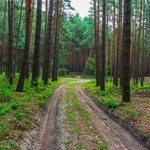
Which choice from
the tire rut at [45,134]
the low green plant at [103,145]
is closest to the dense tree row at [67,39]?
the tire rut at [45,134]

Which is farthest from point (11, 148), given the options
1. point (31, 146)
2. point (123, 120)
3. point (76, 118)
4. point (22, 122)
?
point (123, 120)

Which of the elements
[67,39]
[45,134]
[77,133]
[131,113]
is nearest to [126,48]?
[131,113]

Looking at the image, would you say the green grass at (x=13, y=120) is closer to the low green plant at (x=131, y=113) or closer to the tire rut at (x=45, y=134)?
the tire rut at (x=45, y=134)

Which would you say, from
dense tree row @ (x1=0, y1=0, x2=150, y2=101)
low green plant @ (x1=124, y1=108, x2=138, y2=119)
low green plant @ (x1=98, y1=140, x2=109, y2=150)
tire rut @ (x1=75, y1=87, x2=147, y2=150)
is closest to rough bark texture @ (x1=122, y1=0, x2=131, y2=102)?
dense tree row @ (x1=0, y1=0, x2=150, y2=101)

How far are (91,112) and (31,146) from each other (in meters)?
5.69

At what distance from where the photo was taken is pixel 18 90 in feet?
61.2

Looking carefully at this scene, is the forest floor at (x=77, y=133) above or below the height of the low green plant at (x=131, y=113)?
below

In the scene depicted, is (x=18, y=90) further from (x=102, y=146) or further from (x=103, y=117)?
(x=102, y=146)

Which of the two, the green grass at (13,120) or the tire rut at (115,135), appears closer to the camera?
the green grass at (13,120)

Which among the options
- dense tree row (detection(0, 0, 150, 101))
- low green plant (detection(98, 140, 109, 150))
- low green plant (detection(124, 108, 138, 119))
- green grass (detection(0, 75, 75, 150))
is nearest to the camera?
green grass (detection(0, 75, 75, 150))

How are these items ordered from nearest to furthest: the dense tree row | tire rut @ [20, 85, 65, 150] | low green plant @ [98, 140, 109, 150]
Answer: low green plant @ [98, 140, 109, 150], tire rut @ [20, 85, 65, 150], the dense tree row

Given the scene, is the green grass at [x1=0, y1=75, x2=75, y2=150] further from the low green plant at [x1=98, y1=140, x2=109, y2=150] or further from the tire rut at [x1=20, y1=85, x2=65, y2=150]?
the low green plant at [x1=98, y1=140, x2=109, y2=150]

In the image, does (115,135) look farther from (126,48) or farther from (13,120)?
(126,48)

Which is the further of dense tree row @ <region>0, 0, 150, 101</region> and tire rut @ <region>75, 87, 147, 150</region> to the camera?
dense tree row @ <region>0, 0, 150, 101</region>
